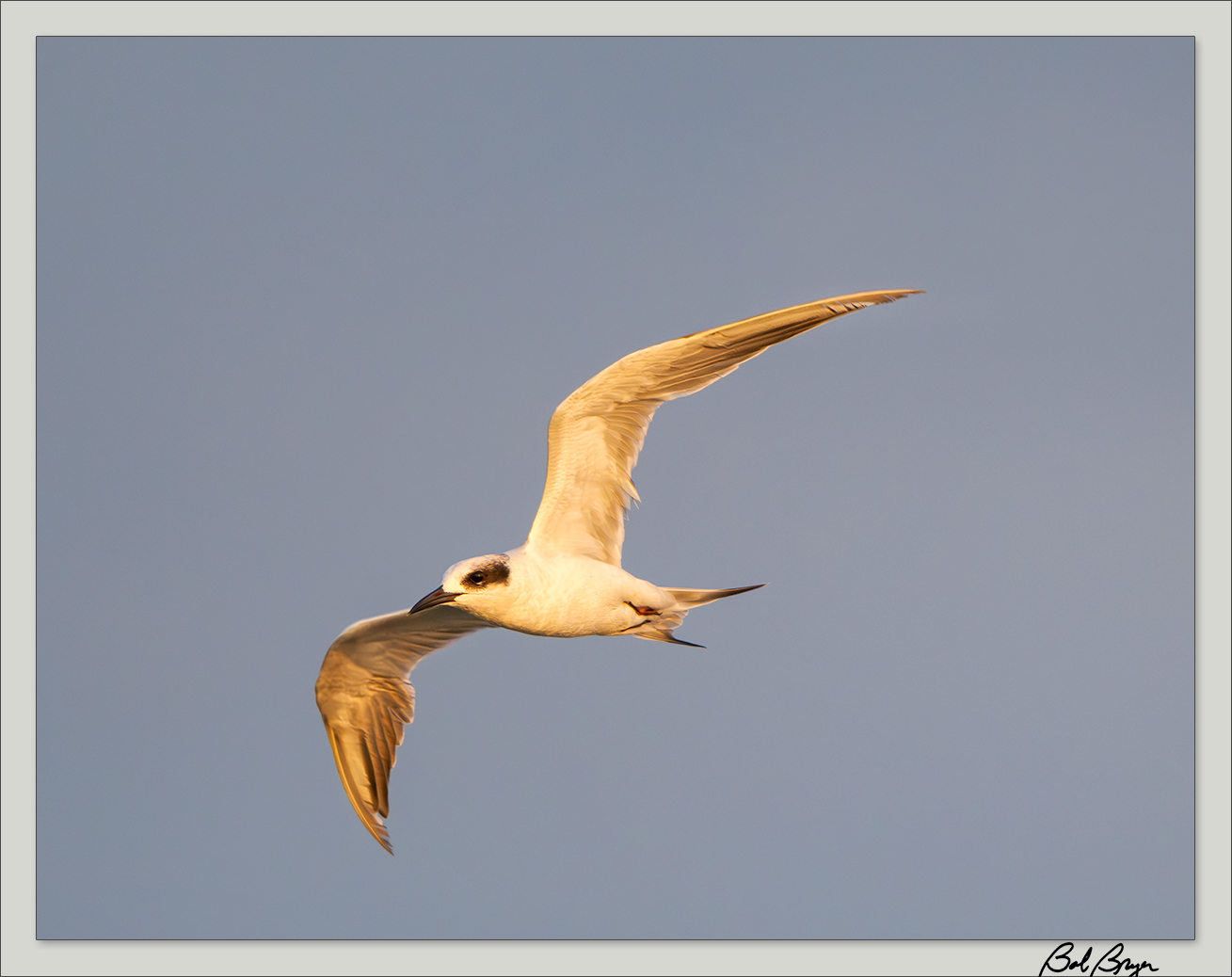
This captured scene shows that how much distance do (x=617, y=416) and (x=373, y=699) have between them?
4.59 m

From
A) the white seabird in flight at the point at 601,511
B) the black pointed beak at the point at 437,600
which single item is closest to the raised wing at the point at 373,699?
the white seabird in flight at the point at 601,511

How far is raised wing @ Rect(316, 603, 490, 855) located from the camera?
13.8m

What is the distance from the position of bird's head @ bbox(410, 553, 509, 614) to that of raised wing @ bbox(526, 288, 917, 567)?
881 mm

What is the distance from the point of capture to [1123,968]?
487 inches

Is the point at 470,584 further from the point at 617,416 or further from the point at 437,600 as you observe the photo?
the point at 617,416

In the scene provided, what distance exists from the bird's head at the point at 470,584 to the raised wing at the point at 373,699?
293cm

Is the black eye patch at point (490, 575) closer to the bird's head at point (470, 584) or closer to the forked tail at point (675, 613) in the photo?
the bird's head at point (470, 584)

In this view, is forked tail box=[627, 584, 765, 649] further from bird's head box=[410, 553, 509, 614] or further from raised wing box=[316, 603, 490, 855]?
raised wing box=[316, 603, 490, 855]

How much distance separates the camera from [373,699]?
1402 centimetres

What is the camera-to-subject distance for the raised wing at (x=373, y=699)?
544 inches

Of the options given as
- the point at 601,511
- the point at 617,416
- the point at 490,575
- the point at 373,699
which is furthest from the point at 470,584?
the point at 373,699

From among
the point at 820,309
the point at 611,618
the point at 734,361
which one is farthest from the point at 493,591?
the point at 820,309

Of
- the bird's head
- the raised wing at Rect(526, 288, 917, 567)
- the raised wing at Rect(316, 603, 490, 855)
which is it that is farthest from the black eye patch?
the raised wing at Rect(316, 603, 490, 855)

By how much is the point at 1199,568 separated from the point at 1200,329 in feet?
8.30
